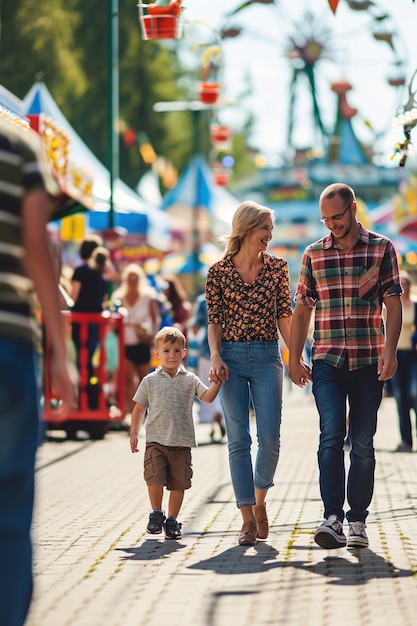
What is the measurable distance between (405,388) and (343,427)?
6799 millimetres

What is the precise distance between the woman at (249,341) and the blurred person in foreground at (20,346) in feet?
10.3

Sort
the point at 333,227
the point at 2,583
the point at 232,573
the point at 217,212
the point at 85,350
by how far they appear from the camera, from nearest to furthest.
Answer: the point at 2,583 < the point at 232,573 < the point at 333,227 < the point at 85,350 < the point at 217,212

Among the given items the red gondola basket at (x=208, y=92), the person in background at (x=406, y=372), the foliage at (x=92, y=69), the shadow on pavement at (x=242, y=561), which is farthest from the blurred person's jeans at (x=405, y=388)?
the foliage at (x=92, y=69)

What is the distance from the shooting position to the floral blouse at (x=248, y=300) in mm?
7398

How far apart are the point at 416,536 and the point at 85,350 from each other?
756cm

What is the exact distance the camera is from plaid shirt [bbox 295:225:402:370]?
7.11m

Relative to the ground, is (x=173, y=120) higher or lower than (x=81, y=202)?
higher

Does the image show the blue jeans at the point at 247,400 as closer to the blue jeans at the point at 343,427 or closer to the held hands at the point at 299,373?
the held hands at the point at 299,373

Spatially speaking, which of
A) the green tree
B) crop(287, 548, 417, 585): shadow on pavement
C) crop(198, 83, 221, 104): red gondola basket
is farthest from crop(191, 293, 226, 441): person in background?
the green tree

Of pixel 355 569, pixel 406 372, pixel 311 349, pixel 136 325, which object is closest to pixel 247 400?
pixel 311 349

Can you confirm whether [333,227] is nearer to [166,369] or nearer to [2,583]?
[166,369]

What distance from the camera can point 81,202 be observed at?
54.6 feet

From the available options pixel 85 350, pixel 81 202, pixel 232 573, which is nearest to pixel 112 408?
pixel 85 350

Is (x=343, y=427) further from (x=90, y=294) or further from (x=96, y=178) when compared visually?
(x=96, y=178)
